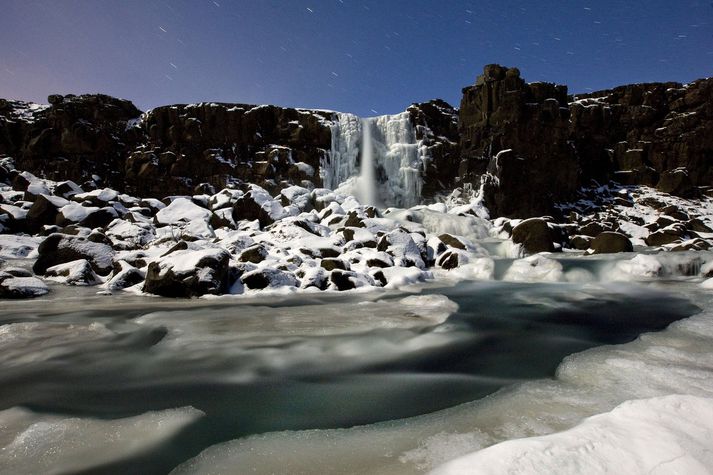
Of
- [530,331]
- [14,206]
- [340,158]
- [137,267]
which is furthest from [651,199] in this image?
[14,206]

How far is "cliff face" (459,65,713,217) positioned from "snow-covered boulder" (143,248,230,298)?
84.0 feet

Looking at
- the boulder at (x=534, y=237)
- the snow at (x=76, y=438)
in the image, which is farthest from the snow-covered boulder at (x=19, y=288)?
the boulder at (x=534, y=237)

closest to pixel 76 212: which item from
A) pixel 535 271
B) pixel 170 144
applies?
pixel 535 271

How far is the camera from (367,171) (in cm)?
3381

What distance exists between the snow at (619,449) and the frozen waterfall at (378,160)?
30782 millimetres

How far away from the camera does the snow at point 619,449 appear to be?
5.39 ft

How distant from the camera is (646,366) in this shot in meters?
3.45

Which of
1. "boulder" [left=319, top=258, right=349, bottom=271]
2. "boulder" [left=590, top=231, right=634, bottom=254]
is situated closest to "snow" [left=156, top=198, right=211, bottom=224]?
"boulder" [left=319, top=258, right=349, bottom=271]

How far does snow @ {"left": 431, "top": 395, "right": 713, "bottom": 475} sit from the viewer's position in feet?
5.39

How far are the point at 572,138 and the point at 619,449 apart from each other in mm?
41320

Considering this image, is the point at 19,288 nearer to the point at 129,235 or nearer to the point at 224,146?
the point at 129,235

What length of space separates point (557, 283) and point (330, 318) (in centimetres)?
830

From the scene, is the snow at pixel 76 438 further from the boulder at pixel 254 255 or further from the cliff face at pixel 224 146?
the cliff face at pixel 224 146

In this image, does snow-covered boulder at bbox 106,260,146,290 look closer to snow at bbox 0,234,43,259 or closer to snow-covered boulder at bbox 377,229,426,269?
snow at bbox 0,234,43,259
